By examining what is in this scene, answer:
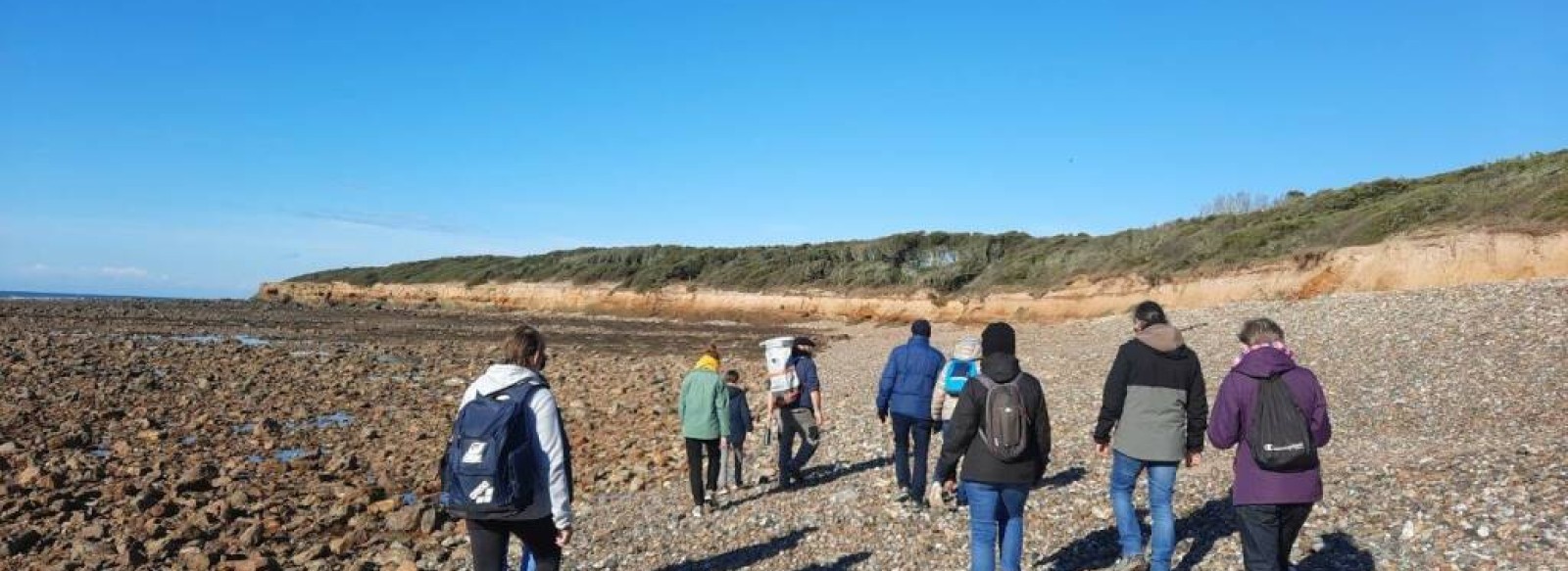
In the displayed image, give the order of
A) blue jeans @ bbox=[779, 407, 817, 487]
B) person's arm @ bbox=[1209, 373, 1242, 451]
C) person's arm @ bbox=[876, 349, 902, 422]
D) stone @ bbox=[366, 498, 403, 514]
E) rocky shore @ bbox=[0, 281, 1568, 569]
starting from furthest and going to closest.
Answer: stone @ bbox=[366, 498, 403, 514]
blue jeans @ bbox=[779, 407, 817, 487]
person's arm @ bbox=[876, 349, 902, 422]
rocky shore @ bbox=[0, 281, 1568, 569]
person's arm @ bbox=[1209, 373, 1242, 451]

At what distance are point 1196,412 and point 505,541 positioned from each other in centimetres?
450

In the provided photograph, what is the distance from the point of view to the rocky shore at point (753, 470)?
6.96 metres

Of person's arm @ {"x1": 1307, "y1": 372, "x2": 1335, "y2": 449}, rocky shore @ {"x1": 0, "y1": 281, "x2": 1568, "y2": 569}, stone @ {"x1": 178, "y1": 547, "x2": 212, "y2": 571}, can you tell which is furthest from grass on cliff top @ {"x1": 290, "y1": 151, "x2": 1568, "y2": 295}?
stone @ {"x1": 178, "y1": 547, "x2": 212, "y2": 571}

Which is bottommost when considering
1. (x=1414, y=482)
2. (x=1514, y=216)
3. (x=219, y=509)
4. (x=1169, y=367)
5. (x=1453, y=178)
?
(x=219, y=509)

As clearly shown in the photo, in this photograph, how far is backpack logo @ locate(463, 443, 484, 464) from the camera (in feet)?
14.5

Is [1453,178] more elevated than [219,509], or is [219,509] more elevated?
[1453,178]

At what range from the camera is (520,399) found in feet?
14.8

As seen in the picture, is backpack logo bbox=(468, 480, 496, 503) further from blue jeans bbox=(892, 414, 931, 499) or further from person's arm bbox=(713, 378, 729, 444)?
blue jeans bbox=(892, 414, 931, 499)

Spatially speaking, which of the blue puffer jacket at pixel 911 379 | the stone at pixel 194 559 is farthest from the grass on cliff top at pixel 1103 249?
the stone at pixel 194 559

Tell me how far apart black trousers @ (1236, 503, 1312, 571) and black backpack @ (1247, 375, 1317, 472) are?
277mm

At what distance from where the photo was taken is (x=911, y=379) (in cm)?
834

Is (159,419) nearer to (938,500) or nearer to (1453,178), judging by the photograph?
(938,500)

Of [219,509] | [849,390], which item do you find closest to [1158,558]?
[219,509]

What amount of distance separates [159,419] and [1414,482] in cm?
1883
